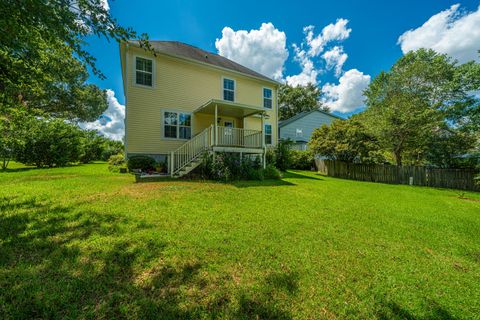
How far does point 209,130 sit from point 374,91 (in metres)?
14.4

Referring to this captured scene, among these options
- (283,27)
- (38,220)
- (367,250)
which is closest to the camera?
(367,250)

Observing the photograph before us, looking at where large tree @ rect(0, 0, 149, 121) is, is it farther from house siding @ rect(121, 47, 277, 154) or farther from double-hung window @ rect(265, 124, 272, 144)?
double-hung window @ rect(265, 124, 272, 144)

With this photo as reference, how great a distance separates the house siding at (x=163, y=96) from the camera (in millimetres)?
10555

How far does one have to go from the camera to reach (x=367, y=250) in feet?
10.6

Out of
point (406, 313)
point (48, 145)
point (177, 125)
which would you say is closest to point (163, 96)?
point (177, 125)

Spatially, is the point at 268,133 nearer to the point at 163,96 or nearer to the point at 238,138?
the point at 238,138

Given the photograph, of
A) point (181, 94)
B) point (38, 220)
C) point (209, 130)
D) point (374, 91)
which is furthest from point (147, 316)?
point (374, 91)

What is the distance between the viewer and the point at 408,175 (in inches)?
472

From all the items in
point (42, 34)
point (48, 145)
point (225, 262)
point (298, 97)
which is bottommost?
point (225, 262)

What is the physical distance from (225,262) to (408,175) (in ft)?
46.6

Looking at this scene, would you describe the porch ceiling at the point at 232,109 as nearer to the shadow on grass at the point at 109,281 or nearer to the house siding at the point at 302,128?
the shadow on grass at the point at 109,281

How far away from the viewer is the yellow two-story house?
971 centimetres

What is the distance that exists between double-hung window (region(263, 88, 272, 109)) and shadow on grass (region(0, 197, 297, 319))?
546 inches

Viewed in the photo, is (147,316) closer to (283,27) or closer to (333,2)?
(333,2)
